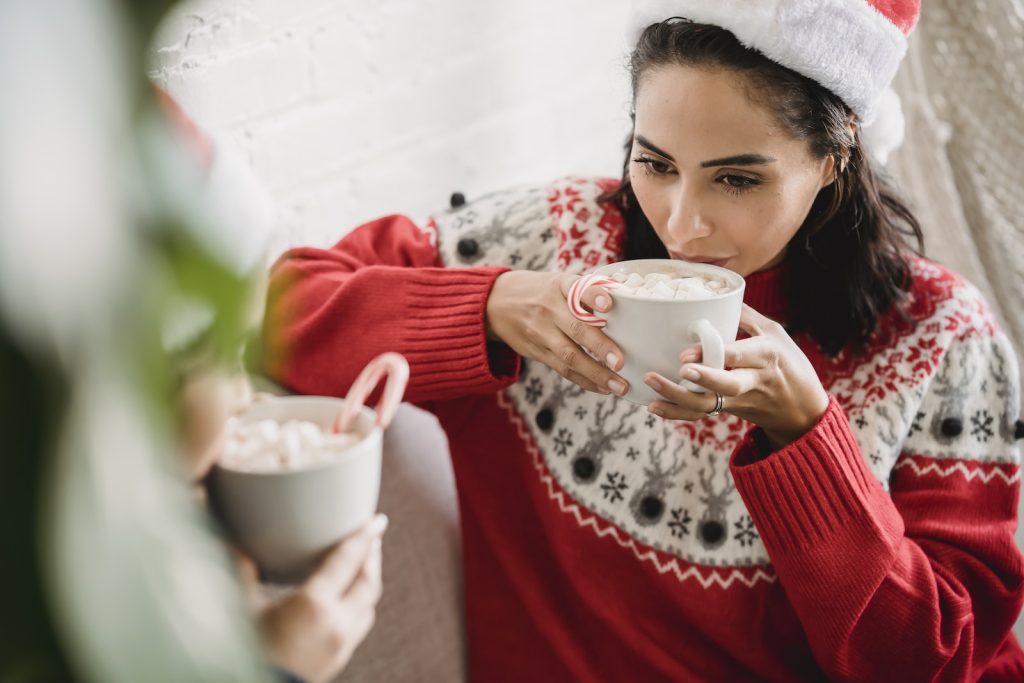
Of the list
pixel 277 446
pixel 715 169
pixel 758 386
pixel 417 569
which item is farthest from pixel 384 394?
pixel 417 569

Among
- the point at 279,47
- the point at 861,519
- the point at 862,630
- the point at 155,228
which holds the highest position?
the point at 155,228

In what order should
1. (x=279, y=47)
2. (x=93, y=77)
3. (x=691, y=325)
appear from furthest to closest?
(x=279, y=47), (x=691, y=325), (x=93, y=77)

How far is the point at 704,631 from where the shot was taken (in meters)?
1.13

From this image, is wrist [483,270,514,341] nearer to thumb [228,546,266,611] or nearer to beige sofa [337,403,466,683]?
beige sofa [337,403,466,683]

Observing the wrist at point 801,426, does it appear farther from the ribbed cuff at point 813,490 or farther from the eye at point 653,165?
the eye at point 653,165

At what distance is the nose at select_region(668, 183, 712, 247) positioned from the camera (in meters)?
0.96

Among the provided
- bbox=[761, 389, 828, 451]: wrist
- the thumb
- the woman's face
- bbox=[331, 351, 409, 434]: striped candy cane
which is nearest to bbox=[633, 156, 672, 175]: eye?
the woman's face

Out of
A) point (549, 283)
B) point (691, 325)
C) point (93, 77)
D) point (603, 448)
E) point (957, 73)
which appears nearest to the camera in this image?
point (93, 77)

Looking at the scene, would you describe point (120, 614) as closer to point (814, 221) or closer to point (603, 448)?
point (603, 448)

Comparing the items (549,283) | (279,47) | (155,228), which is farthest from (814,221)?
(155,228)

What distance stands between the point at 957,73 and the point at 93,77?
61.4 inches

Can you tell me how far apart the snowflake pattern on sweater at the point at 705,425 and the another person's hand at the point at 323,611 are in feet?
2.15

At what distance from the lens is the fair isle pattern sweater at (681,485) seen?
3.26 feet

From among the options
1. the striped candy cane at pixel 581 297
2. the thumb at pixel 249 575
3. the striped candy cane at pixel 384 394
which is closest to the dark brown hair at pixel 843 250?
the striped candy cane at pixel 581 297
